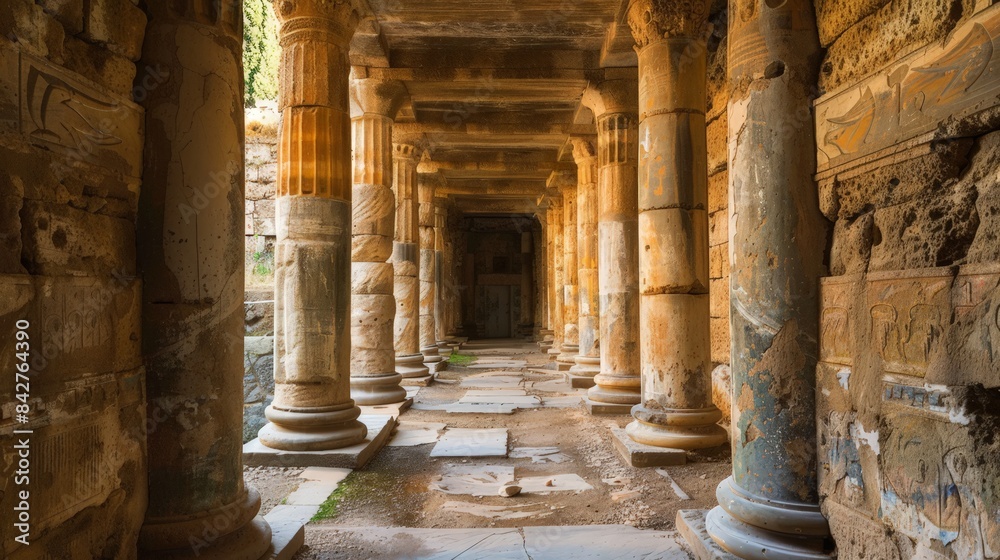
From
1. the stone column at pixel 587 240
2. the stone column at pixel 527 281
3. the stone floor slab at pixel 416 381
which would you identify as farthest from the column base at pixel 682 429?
the stone column at pixel 527 281

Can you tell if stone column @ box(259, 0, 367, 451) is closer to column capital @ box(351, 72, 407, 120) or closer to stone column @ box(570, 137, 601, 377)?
column capital @ box(351, 72, 407, 120)

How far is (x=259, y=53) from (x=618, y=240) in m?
12.9

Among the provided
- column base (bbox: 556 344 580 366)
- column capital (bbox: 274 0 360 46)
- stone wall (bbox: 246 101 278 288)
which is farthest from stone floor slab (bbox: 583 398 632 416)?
stone wall (bbox: 246 101 278 288)

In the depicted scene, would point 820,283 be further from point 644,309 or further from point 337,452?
point 337,452

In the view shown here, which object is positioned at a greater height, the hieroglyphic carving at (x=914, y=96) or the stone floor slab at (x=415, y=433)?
the hieroglyphic carving at (x=914, y=96)

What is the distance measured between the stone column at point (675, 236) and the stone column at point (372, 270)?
148 inches

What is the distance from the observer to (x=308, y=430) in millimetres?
5879

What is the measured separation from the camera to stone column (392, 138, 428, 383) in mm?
11445

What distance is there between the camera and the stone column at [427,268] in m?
15.1

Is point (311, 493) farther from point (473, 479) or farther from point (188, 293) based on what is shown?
point (188, 293)

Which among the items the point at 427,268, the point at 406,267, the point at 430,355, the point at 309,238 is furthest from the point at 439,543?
the point at 427,268

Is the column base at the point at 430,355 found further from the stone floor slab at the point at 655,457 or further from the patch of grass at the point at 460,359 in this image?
the stone floor slab at the point at 655,457

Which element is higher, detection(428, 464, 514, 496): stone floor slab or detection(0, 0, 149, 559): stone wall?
detection(0, 0, 149, 559): stone wall

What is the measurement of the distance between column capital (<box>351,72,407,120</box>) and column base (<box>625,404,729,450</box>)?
5.85m
